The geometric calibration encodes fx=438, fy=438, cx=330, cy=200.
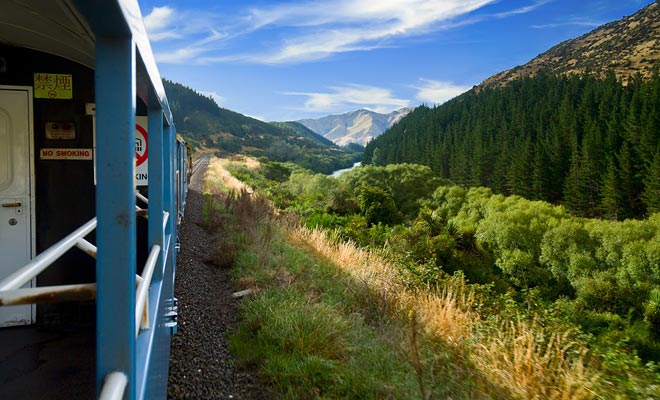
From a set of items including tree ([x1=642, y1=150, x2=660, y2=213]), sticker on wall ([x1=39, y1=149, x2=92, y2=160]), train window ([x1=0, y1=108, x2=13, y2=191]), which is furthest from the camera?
tree ([x1=642, y1=150, x2=660, y2=213])

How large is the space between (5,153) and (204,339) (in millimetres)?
2826

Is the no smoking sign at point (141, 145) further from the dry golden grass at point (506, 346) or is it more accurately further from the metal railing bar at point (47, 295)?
the metal railing bar at point (47, 295)

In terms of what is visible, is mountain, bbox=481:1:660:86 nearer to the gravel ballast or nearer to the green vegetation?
the green vegetation

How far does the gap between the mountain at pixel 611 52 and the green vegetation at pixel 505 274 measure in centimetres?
7278

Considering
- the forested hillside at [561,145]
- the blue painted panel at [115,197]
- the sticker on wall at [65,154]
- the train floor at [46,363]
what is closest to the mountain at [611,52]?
the forested hillside at [561,145]

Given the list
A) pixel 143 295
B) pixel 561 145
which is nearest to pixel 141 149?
pixel 143 295

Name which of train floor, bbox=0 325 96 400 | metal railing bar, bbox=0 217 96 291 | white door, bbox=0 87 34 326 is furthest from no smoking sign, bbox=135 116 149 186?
metal railing bar, bbox=0 217 96 291

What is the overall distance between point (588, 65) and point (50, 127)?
148901mm

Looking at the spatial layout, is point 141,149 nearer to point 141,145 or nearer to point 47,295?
point 141,145

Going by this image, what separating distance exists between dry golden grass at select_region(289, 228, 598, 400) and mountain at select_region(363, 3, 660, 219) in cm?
6580

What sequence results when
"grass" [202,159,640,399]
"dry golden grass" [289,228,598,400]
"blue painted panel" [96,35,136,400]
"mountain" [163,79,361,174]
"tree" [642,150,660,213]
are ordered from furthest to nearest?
"mountain" [163,79,361,174], "tree" [642,150,660,213], "grass" [202,159,640,399], "dry golden grass" [289,228,598,400], "blue painted panel" [96,35,136,400]

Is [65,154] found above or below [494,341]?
above

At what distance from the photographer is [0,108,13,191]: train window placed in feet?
12.6

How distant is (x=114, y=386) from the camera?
1.26m
